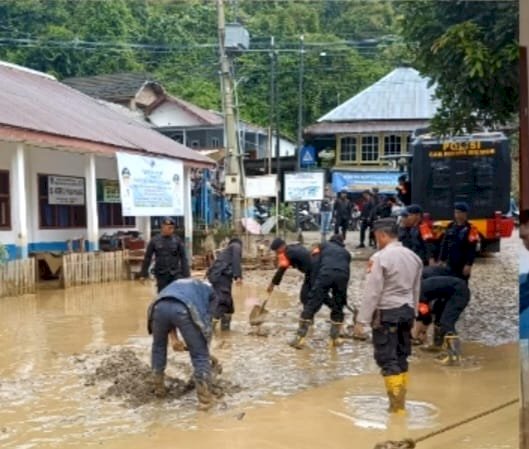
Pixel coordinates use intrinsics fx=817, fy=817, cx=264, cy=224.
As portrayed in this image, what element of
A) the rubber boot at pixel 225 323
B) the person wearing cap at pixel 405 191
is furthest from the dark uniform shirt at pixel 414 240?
the person wearing cap at pixel 405 191

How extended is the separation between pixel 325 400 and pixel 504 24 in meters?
4.37

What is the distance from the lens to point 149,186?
19.4 meters

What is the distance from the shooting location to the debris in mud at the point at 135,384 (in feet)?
22.7

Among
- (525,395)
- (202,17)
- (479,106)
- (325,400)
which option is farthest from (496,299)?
(202,17)

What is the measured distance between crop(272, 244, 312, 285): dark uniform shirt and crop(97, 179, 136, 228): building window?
1278cm

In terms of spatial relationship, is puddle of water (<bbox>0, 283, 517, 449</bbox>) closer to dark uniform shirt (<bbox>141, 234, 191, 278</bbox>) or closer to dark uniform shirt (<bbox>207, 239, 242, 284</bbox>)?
dark uniform shirt (<bbox>207, 239, 242, 284</bbox>)

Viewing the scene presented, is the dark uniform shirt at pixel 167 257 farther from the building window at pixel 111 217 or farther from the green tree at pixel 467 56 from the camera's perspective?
the building window at pixel 111 217

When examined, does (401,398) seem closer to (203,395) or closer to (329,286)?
(203,395)

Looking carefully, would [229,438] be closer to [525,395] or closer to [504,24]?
[525,395]

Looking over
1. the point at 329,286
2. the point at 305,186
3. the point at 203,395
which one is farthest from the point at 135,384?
the point at 305,186

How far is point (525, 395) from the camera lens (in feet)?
17.0

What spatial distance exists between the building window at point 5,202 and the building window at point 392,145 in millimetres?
22462

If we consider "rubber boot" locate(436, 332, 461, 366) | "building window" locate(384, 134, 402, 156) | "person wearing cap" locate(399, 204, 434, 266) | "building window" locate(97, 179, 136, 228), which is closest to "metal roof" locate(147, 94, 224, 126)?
"building window" locate(384, 134, 402, 156)

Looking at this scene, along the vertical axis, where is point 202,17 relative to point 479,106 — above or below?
above
